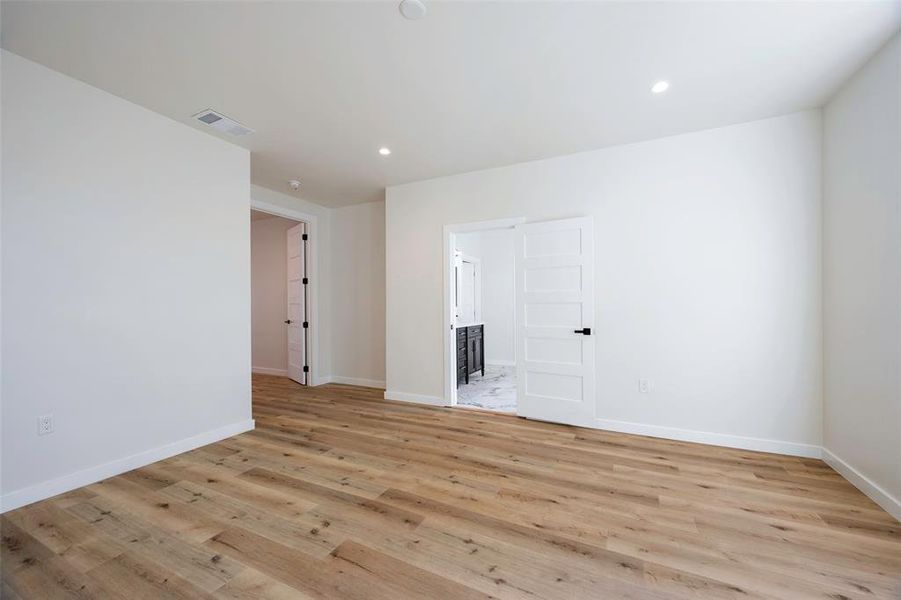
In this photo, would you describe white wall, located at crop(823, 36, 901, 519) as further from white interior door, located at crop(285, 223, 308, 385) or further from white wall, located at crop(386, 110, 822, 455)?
white interior door, located at crop(285, 223, 308, 385)

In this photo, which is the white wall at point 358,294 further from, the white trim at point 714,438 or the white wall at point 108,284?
the white trim at point 714,438

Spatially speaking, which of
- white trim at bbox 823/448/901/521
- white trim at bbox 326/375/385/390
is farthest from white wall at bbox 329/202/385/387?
white trim at bbox 823/448/901/521

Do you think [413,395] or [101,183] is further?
[413,395]

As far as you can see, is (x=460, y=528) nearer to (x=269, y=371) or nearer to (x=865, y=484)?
(x=865, y=484)

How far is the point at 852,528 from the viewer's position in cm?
195

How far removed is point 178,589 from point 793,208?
4.61 m

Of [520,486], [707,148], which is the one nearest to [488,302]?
[707,148]

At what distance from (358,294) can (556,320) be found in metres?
3.11

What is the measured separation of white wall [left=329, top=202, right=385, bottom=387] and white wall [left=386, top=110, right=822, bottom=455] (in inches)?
93.0

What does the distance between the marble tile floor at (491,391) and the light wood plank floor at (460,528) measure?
4.42ft

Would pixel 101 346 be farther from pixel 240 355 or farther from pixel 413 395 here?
pixel 413 395

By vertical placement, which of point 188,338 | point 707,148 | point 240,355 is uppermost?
point 707,148

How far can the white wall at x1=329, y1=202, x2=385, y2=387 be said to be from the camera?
17.6 feet

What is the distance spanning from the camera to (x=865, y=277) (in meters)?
2.33
